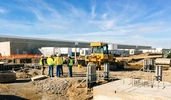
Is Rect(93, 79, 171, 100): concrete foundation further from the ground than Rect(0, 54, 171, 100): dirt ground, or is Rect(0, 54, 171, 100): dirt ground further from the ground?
Rect(93, 79, 171, 100): concrete foundation

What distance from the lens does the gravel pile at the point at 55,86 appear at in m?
10.6

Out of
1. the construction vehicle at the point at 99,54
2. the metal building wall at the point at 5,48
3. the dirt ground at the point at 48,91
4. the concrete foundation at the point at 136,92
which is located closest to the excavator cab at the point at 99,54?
the construction vehicle at the point at 99,54

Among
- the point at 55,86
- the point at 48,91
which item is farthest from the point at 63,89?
the point at 48,91

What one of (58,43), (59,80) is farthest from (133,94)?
(58,43)

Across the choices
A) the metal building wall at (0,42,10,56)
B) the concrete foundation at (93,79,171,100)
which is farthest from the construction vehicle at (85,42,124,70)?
the metal building wall at (0,42,10,56)

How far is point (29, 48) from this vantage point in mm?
47656

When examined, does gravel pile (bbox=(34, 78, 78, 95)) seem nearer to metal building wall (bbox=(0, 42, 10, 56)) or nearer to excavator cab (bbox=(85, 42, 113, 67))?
excavator cab (bbox=(85, 42, 113, 67))

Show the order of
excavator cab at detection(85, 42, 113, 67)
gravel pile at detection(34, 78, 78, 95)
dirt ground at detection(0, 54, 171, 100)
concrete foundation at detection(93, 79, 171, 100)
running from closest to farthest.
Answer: concrete foundation at detection(93, 79, 171, 100) → dirt ground at detection(0, 54, 171, 100) → gravel pile at detection(34, 78, 78, 95) → excavator cab at detection(85, 42, 113, 67)

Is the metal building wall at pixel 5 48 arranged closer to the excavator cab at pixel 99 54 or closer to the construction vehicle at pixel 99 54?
the construction vehicle at pixel 99 54

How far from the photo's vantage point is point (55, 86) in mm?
10938

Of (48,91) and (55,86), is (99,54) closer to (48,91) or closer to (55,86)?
(55,86)

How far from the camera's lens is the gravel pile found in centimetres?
1065

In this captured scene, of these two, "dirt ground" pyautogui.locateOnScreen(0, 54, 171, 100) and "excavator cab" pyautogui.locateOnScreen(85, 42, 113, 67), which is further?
"excavator cab" pyautogui.locateOnScreen(85, 42, 113, 67)

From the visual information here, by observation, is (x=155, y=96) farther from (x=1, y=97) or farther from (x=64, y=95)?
(x=1, y=97)
